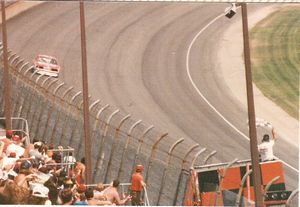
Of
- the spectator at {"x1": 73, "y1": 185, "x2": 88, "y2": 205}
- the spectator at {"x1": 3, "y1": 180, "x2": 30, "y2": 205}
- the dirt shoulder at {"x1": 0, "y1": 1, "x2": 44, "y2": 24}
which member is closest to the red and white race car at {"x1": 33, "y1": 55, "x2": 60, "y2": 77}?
the dirt shoulder at {"x1": 0, "y1": 1, "x2": 44, "y2": 24}

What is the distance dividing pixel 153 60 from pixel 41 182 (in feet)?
124

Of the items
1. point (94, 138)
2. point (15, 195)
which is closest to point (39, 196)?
point (15, 195)

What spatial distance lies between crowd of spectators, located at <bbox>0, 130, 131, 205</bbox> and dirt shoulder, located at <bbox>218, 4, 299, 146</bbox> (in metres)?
21.0

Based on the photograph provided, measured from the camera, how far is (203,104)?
4588cm

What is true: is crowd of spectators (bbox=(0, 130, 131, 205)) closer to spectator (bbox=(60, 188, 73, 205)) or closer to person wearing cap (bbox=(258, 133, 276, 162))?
spectator (bbox=(60, 188, 73, 205))

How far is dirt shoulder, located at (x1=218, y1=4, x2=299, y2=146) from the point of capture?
42156 millimetres

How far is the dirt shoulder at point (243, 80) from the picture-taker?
42156 millimetres

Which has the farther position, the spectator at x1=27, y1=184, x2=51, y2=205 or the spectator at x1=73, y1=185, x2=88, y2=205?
the spectator at x1=73, y1=185, x2=88, y2=205

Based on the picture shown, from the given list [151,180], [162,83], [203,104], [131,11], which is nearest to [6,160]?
[151,180]

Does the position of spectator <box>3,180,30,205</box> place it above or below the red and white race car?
below

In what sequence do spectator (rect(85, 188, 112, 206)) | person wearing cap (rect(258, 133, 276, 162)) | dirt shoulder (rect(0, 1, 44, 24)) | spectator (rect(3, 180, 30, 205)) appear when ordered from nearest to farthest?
spectator (rect(3, 180, 30, 205)) → spectator (rect(85, 188, 112, 206)) → person wearing cap (rect(258, 133, 276, 162)) → dirt shoulder (rect(0, 1, 44, 24))

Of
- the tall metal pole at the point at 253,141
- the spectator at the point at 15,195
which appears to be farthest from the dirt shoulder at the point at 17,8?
the spectator at the point at 15,195

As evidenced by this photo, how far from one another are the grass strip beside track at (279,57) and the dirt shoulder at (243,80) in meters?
0.47

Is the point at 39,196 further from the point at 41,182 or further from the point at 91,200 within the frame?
the point at 91,200
